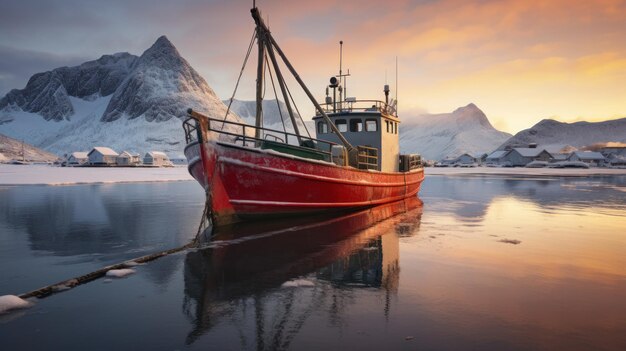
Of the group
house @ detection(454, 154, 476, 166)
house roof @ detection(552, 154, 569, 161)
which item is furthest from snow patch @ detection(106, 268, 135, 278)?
house @ detection(454, 154, 476, 166)

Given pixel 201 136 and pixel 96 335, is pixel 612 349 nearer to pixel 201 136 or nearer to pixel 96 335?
pixel 96 335

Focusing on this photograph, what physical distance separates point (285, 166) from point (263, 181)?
88cm

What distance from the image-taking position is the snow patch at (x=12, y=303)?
4.82 m

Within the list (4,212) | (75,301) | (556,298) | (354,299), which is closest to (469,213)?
(556,298)

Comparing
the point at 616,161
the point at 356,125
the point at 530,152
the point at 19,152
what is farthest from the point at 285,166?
the point at 19,152

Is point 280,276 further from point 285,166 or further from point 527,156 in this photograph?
point 527,156

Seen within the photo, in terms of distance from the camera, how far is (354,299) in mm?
5379

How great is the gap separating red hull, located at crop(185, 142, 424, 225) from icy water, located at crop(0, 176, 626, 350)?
107cm

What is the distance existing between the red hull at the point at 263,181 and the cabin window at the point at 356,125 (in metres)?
4.39

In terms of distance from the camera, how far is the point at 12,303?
493 cm

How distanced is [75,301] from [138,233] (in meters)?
5.68

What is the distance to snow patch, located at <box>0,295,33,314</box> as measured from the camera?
15.8ft

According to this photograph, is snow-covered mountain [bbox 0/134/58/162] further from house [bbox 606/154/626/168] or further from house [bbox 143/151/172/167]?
house [bbox 606/154/626/168]

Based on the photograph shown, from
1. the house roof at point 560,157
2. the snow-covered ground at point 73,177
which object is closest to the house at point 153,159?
the snow-covered ground at point 73,177
